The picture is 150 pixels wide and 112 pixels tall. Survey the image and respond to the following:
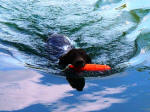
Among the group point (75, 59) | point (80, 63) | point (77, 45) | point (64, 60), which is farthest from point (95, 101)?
point (77, 45)

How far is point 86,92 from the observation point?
4363 mm

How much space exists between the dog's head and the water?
0.23m

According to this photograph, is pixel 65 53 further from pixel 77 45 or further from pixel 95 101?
pixel 95 101

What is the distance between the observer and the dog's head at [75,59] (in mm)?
4887

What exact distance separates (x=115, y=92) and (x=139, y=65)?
1398 mm

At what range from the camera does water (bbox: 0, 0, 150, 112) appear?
4.08m

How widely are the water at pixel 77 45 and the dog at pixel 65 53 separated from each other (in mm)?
215

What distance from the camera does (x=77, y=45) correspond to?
7184 millimetres

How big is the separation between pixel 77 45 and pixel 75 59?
2.25 m

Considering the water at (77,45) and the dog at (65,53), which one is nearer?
the water at (77,45)

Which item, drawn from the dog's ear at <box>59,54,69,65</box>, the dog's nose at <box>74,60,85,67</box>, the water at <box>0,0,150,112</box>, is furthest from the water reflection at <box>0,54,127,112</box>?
the dog's ear at <box>59,54,69,65</box>

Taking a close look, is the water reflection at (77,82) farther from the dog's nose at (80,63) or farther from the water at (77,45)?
the dog's nose at (80,63)

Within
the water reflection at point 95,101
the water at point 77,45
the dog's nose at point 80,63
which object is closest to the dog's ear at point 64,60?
the water at point 77,45

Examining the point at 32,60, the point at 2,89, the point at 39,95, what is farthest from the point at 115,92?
the point at 32,60
